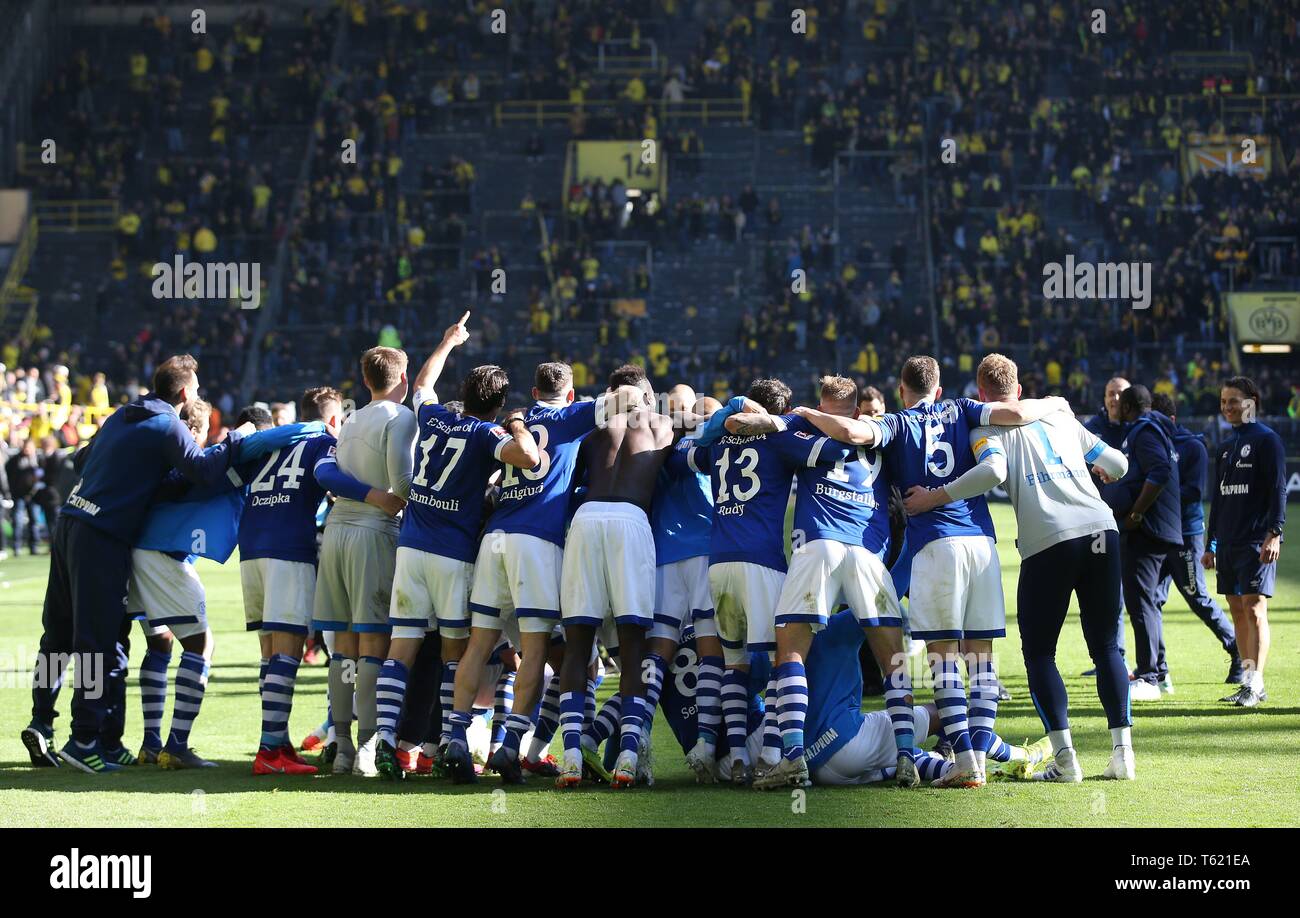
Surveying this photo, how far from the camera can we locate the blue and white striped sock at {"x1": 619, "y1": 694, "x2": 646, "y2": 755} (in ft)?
29.6

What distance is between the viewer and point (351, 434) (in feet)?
32.0

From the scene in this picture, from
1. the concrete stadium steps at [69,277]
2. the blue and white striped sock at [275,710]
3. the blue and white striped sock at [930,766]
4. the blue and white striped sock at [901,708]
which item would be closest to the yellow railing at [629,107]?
the concrete stadium steps at [69,277]

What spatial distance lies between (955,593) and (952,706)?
60 centimetres

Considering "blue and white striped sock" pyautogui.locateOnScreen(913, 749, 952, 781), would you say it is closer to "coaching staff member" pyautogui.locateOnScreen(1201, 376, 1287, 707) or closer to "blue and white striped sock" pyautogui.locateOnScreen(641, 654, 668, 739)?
Result: "blue and white striped sock" pyautogui.locateOnScreen(641, 654, 668, 739)

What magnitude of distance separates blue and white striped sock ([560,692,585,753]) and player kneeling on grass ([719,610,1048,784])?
85cm

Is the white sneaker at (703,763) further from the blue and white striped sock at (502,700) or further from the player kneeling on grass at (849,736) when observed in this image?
the blue and white striped sock at (502,700)

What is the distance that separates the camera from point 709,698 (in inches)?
370

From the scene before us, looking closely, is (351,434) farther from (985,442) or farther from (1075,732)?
(1075,732)

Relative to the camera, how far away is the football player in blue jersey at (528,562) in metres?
9.16

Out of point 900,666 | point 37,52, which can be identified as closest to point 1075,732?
point 900,666

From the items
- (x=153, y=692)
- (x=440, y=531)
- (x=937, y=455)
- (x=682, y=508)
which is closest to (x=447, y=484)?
(x=440, y=531)

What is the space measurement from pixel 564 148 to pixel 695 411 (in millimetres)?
38927

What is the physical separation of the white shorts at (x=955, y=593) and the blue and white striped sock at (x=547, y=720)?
2.04m
